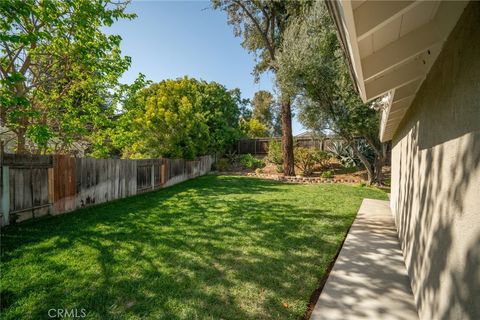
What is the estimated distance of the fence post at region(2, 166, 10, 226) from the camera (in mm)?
4594

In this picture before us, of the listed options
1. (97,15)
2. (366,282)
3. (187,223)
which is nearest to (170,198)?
(187,223)

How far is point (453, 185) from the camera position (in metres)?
1.66

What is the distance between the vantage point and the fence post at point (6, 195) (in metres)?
4.59

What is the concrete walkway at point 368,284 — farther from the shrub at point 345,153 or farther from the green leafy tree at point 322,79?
the shrub at point 345,153

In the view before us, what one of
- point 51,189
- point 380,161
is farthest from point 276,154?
point 51,189

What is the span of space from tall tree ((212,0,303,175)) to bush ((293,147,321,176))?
75 centimetres

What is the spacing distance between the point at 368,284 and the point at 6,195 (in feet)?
20.6

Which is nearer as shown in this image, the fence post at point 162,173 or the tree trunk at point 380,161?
the fence post at point 162,173

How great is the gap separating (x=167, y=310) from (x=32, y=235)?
348 cm

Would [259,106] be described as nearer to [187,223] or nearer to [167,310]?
[187,223]

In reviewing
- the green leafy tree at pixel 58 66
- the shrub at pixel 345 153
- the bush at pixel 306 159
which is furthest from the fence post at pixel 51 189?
the shrub at pixel 345 153

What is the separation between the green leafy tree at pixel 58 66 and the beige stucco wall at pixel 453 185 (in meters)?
5.35

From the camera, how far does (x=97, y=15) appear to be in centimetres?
554

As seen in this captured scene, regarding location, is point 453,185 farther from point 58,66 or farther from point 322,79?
point 322,79
